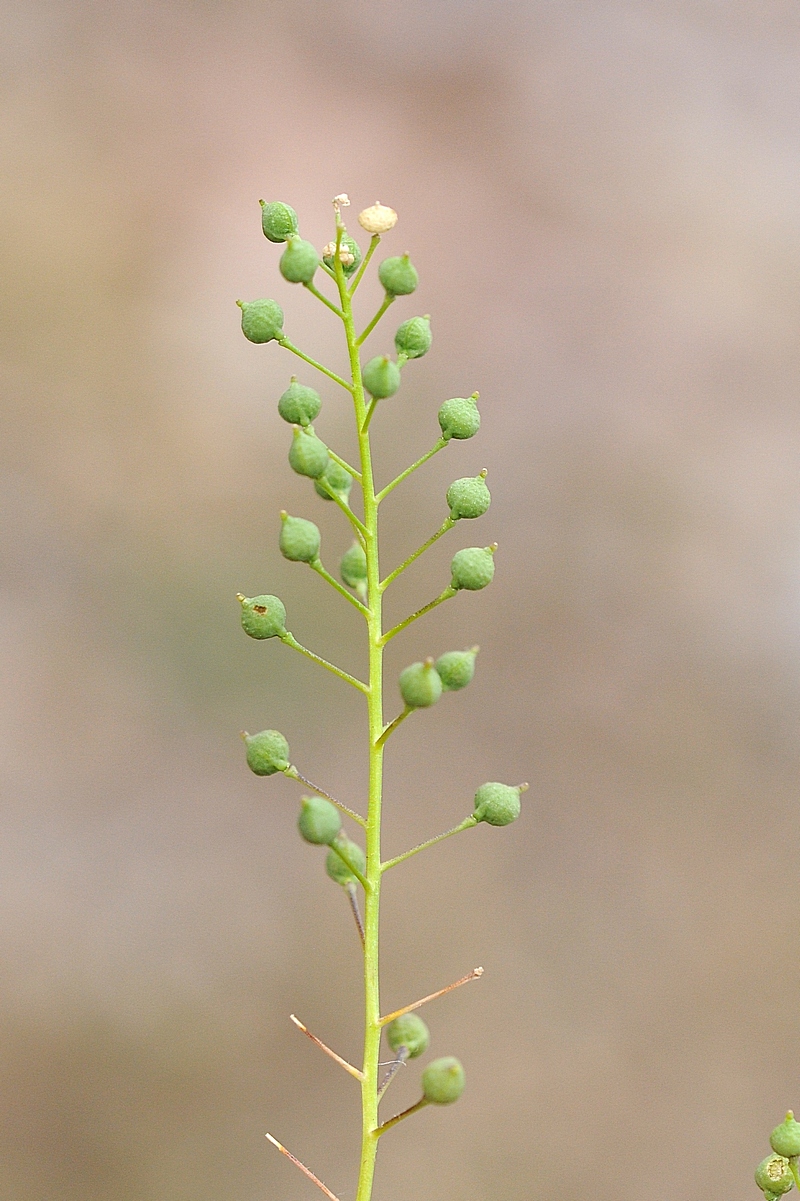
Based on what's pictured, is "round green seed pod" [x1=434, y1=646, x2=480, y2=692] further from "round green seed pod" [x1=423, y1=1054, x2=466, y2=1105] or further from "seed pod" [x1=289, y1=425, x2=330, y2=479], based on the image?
"round green seed pod" [x1=423, y1=1054, x2=466, y2=1105]

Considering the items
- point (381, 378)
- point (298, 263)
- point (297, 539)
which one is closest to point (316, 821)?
point (297, 539)

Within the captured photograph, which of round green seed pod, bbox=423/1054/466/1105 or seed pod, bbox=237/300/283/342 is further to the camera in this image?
seed pod, bbox=237/300/283/342

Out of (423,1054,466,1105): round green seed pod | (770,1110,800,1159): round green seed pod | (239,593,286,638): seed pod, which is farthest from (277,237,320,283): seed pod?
(770,1110,800,1159): round green seed pod

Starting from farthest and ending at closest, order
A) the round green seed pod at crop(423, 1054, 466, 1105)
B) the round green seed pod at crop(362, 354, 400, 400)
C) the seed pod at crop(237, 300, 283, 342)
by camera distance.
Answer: the seed pod at crop(237, 300, 283, 342)
the round green seed pod at crop(362, 354, 400, 400)
the round green seed pod at crop(423, 1054, 466, 1105)

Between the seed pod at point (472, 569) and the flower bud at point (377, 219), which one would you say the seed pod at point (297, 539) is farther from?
the flower bud at point (377, 219)

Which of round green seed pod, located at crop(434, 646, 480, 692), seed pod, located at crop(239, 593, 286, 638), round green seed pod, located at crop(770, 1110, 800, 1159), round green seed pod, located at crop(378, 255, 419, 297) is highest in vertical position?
round green seed pod, located at crop(378, 255, 419, 297)

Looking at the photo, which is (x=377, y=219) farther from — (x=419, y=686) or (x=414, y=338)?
(x=419, y=686)
